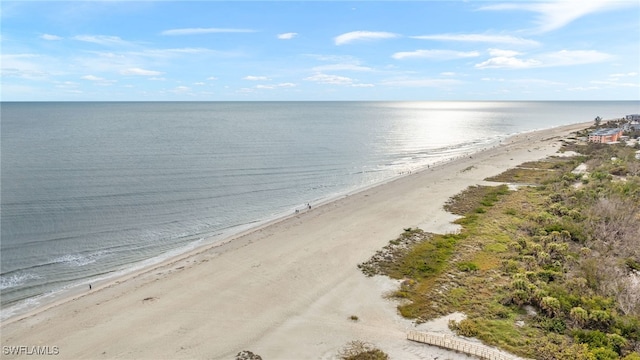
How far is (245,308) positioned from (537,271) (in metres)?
21.9

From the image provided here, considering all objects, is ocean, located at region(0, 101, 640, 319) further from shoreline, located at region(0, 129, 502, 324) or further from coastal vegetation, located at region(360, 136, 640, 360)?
coastal vegetation, located at region(360, 136, 640, 360)

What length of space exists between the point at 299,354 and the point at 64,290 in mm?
20980

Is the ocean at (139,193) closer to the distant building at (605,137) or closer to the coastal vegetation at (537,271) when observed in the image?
the coastal vegetation at (537,271)

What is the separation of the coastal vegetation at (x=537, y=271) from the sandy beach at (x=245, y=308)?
265 cm

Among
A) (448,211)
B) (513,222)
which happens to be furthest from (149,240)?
(513,222)

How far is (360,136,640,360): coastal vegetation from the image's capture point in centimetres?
2103

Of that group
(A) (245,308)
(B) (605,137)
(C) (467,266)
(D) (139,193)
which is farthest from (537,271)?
(B) (605,137)

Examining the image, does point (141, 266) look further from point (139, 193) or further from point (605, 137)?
point (605, 137)

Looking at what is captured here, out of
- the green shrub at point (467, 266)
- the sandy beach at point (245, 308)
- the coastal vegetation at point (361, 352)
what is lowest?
the coastal vegetation at point (361, 352)

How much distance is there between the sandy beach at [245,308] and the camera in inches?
847

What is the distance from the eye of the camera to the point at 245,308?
25.6 m

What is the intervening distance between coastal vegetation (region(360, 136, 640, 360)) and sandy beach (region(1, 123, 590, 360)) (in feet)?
8.71

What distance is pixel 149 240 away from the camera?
39031 millimetres

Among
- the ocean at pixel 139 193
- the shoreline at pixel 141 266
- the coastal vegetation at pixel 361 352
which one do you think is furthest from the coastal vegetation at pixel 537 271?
the ocean at pixel 139 193
